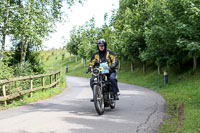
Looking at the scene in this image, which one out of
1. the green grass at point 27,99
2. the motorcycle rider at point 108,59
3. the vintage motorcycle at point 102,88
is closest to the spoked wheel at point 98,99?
the vintage motorcycle at point 102,88

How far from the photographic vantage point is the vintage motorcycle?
23.8 feet

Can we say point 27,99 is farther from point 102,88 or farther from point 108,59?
point 108,59

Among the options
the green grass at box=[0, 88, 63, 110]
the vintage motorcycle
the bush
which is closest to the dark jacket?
the vintage motorcycle

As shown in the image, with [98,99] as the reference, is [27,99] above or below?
below

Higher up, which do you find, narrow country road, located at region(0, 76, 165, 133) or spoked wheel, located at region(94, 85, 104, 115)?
spoked wheel, located at region(94, 85, 104, 115)

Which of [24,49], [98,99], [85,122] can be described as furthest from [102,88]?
[24,49]

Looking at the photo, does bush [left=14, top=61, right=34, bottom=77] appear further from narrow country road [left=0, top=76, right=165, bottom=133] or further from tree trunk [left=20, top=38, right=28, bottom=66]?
narrow country road [left=0, top=76, right=165, bottom=133]

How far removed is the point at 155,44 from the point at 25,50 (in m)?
9.42

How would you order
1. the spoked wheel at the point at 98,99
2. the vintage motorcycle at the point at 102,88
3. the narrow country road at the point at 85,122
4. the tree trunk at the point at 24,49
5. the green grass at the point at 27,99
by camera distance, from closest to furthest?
1. the narrow country road at the point at 85,122
2. the spoked wheel at the point at 98,99
3. the vintage motorcycle at the point at 102,88
4. the green grass at the point at 27,99
5. the tree trunk at the point at 24,49

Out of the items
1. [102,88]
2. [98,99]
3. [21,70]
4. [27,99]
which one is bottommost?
[27,99]

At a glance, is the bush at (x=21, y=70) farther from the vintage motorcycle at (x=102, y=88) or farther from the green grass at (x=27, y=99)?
the vintage motorcycle at (x=102, y=88)

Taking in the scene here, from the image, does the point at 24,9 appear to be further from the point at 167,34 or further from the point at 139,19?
the point at 139,19

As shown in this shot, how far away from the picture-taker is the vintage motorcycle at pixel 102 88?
23.8 feet

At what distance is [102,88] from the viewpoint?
778 centimetres
